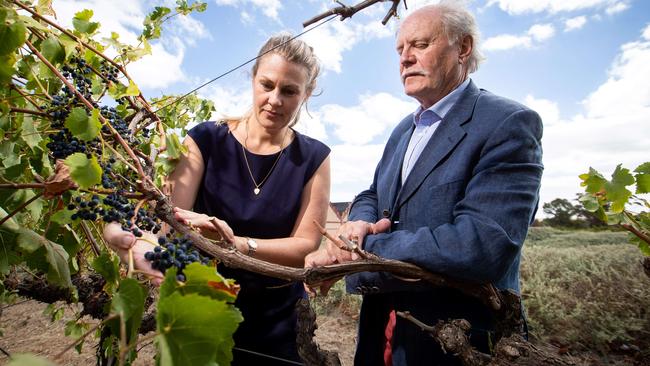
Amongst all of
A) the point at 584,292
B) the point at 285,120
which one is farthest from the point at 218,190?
the point at 584,292

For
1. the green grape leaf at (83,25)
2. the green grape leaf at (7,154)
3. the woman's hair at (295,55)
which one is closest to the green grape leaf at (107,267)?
the green grape leaf at (7,154)

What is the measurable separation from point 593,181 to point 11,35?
3.28 meters

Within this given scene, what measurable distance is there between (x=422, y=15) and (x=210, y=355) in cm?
193

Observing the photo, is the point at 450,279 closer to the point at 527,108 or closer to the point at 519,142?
the point at 519,142

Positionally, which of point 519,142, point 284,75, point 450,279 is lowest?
point 450,279

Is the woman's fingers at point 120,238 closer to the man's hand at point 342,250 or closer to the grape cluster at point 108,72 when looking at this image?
the man's hand at point 342,250

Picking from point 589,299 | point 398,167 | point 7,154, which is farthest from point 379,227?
point 589,299

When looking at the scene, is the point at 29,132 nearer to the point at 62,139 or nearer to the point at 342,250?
the point at 62,139

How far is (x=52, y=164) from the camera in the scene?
175 cm

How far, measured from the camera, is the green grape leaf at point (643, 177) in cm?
266

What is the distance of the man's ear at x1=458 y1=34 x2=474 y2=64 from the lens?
2.04 meters

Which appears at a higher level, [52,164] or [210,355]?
[52,164]

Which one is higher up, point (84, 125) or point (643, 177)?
point (643, 177)

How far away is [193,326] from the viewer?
2.02ft
